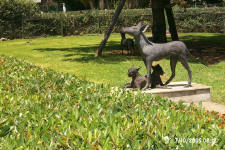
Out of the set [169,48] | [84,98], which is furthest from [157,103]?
[169,48]

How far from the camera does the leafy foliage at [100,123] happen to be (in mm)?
2947

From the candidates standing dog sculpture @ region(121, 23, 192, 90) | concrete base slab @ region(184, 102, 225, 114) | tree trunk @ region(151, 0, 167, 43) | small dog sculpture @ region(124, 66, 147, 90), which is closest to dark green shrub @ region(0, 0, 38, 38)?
tree trunk @ region(151, 0, 167, 43)

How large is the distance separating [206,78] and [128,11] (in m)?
22.5

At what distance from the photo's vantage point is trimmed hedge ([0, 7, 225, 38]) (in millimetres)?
32500

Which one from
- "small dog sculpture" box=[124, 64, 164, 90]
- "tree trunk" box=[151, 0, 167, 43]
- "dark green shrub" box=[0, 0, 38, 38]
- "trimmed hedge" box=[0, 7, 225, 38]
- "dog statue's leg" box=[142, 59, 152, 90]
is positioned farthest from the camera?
"trimmed hedge" box=[0, 7, 225, 38]

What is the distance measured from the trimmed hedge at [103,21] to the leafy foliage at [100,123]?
92.9ft

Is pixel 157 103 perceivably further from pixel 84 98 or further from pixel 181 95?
pixel 181 95

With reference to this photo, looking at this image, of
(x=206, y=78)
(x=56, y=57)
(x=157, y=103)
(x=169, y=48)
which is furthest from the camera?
(x=56, y=57)

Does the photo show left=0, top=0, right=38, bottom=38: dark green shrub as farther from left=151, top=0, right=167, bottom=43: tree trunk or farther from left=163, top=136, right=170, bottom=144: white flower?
left=163, top=136, right=170, bottom=144: white flower

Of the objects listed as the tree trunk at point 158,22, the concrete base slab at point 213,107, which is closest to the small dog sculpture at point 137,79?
the concrete base slab at point 213,107

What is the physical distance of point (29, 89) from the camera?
5453 mm

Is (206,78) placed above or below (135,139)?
below

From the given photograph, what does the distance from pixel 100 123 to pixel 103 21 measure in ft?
99.8

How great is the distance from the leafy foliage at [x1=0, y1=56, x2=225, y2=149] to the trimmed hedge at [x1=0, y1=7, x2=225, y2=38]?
1115 inches
